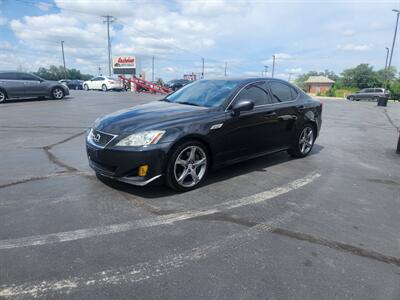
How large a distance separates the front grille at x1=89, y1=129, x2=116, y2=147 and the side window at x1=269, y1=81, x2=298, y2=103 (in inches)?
120

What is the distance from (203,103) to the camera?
510 centimetres

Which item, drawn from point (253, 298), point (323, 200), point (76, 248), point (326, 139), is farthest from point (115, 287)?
point (326, 139)

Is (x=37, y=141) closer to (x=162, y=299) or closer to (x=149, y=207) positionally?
(x=149, y=207)

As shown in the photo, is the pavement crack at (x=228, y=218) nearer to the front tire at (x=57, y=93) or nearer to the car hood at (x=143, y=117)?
the car hood at (x=143, y=117)

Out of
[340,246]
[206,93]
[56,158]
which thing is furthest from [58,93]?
Answer: [340,246]

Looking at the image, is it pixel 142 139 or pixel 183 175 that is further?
pixel 183 175

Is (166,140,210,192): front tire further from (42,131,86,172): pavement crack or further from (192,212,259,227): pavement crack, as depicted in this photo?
(42,131,86,172): pavement crack

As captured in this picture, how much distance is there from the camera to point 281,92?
20.0ft

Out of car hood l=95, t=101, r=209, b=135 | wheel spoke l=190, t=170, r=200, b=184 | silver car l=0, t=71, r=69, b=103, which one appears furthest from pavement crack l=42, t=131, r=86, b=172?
silver car l=0, t=71, r=69, b=103

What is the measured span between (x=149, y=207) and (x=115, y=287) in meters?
1.49

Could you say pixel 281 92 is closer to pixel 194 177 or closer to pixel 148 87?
pixel 194 177

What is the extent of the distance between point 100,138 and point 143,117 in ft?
2.08

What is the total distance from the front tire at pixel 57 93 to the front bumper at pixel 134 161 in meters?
15.9

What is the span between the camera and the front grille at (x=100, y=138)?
167 inches
